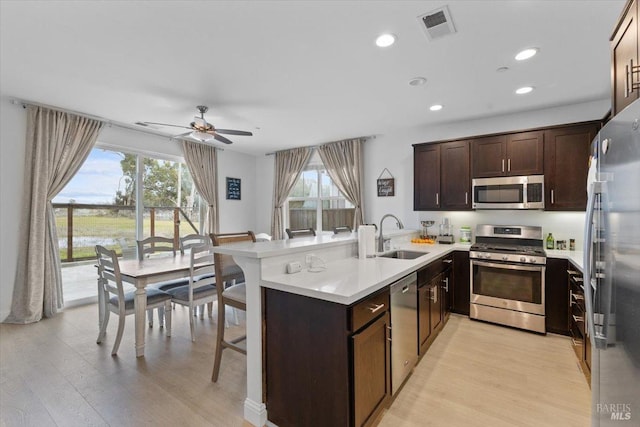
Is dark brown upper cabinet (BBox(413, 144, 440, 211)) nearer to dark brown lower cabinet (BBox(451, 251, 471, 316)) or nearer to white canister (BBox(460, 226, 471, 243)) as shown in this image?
white canister (BBox(460, 226, 471, 243))

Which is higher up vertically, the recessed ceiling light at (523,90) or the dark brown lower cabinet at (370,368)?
the recessed ceiling light at (523,90)

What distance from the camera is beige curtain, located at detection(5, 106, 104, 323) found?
3582 millimetres

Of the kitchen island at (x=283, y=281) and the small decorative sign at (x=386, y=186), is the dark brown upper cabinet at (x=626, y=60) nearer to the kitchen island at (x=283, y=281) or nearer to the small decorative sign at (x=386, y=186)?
the kitchen island at (x=283, y=281)

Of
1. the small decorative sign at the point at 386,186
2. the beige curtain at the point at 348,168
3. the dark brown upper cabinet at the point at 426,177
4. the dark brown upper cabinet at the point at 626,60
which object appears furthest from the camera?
the beige curtain at the point at 348,168

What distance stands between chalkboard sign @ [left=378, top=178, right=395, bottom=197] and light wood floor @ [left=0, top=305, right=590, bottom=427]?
8.14 feet

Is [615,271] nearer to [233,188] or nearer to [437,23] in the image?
[437,23]

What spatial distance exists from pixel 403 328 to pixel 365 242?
80 cm

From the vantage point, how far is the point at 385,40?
7.44 feet

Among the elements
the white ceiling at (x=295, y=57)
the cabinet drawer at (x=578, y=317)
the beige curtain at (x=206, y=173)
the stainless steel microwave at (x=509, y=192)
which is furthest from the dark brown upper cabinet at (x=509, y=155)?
the beige curtain at (x=206, y=173)

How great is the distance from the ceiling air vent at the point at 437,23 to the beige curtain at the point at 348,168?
3031 mm

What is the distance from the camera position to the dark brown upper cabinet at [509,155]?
342 cm

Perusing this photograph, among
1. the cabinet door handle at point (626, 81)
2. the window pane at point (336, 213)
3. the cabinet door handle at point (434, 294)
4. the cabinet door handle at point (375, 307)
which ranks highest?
the cabinet door handle at point (626, 81)

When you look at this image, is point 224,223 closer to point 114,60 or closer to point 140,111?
point 140,111

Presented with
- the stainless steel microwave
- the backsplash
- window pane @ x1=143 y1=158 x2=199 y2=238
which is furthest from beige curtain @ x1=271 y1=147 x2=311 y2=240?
the stainless steel microwave
